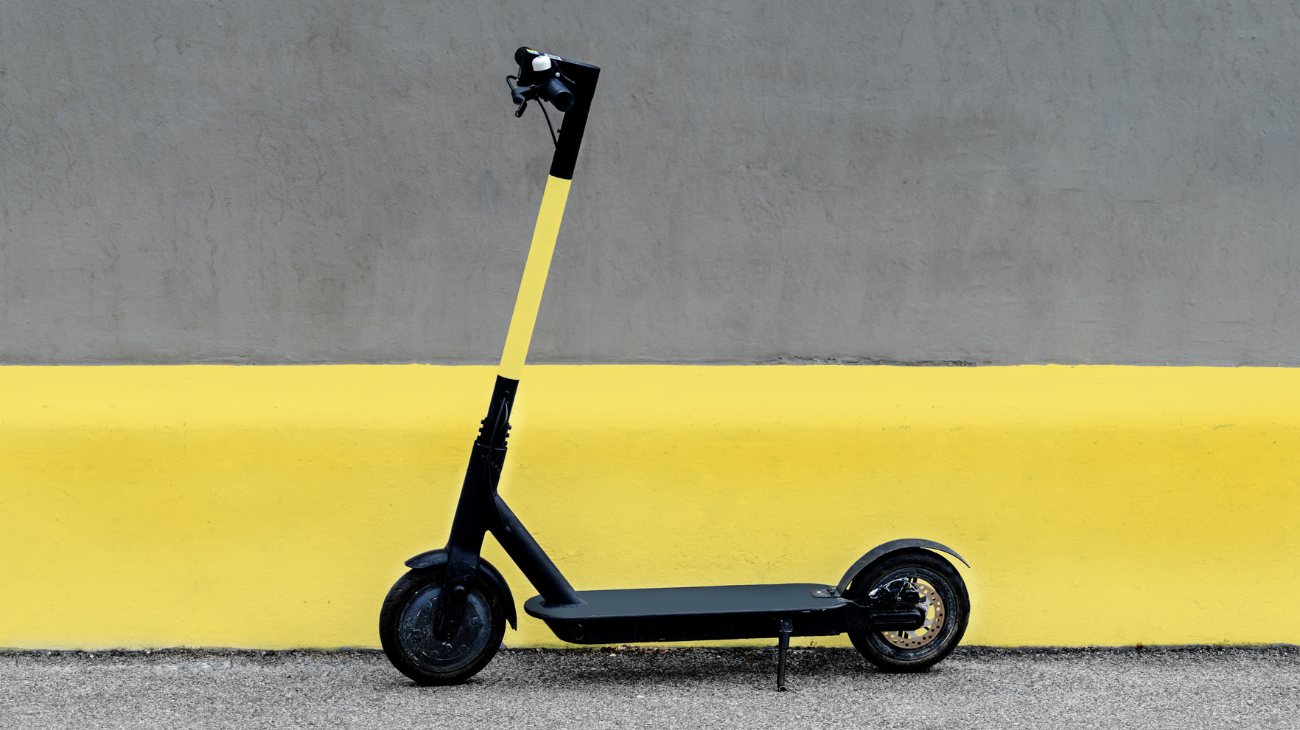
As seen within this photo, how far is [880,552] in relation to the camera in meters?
3.85

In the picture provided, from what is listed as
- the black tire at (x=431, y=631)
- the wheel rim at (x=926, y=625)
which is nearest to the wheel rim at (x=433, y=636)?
the black tire at (x=431, y=631)

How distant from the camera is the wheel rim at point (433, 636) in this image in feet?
12.0

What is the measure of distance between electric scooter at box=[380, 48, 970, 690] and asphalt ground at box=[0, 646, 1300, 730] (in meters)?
0.19

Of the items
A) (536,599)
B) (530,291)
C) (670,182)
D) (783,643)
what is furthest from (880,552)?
(670,182)

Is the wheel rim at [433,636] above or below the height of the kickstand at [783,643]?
below

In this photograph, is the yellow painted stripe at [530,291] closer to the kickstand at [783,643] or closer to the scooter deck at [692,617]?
the scooter deck at [692,617]

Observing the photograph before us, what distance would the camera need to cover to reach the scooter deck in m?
3.65

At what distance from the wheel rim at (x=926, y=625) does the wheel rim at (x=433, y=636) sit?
1484 mm

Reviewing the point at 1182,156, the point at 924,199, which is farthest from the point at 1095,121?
the point at 924,199

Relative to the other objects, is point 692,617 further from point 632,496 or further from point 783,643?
point 632,496

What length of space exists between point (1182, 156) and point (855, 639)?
2.57 m

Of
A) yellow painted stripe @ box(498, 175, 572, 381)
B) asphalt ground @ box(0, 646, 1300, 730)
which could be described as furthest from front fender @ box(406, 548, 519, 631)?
yellow painted stripe @ box(498, 175, 572, 381)

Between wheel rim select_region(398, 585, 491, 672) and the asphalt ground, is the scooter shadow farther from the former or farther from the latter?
wheel rim select_region(398, 585, 491, 672)

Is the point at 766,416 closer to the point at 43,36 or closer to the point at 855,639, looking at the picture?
the point at 855,639
